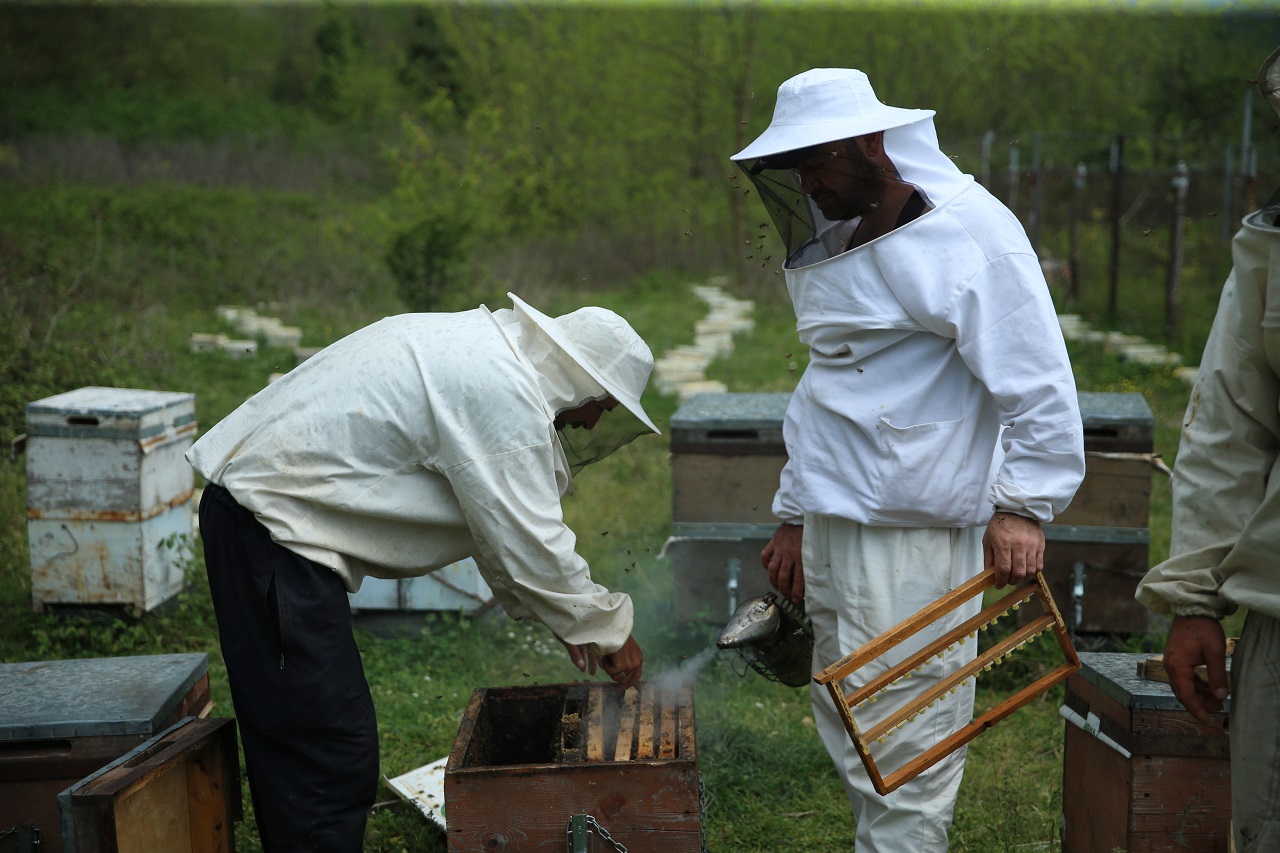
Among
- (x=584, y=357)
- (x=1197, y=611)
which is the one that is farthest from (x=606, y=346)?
(x=1197, y=611)

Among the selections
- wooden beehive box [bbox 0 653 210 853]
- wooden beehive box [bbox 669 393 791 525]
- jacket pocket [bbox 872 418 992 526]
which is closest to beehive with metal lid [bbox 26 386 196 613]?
wooden beehive box [bbox 0 653 210 853]

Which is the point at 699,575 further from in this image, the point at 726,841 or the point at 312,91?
the point at 312,91

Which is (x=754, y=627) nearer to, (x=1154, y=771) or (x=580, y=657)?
(x=580, y=657)

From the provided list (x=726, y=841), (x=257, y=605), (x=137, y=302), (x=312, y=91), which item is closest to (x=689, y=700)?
(x=726, y=841)

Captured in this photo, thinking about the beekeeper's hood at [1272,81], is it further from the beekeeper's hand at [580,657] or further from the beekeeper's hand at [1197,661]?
the beekeeper's hand at [580,657]

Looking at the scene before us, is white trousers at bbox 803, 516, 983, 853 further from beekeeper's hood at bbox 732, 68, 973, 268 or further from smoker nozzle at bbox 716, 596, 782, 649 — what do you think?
beekeeper's hood at bbox 732, 68, 973, 268

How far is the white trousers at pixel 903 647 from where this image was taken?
227cm

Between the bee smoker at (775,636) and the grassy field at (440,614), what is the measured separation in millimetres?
653

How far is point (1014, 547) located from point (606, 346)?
3.08 ft

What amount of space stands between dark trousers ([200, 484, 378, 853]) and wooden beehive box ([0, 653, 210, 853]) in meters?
0.22

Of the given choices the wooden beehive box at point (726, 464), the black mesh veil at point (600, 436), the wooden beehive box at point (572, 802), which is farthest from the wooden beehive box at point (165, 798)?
the wooden beehive box at point (726, 464)

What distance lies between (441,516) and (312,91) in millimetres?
24422

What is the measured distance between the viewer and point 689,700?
2.67 meters

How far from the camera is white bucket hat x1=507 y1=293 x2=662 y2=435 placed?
2209mm
